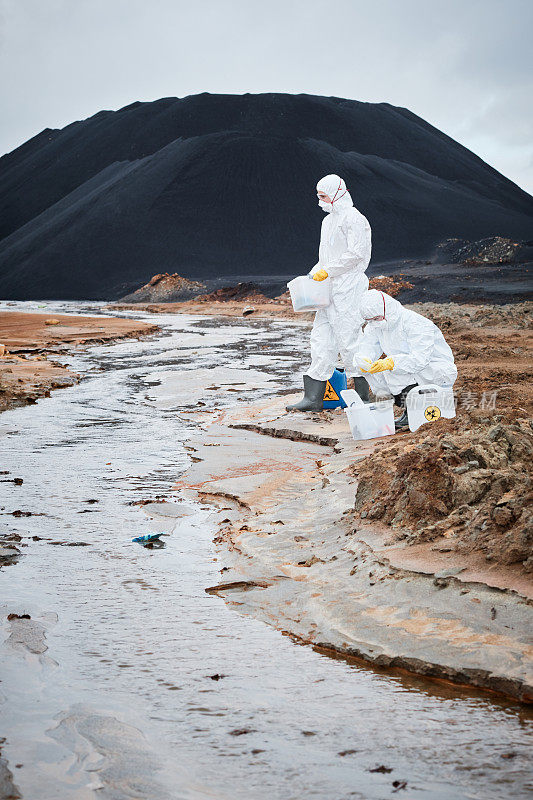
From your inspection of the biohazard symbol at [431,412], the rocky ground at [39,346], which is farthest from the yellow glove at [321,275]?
the rocky ground at [39,346]

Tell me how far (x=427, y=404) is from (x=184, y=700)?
3866 mm

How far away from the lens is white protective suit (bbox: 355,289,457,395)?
252 inches

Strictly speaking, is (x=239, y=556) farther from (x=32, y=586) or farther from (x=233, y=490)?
(x=233, y=490)

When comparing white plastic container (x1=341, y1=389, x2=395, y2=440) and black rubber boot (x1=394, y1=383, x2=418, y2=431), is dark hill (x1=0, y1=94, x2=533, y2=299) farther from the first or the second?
white plastic container (x1=341, y1=389, x2=395, y2=440)

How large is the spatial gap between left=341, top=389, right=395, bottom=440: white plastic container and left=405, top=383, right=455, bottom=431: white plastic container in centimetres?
20

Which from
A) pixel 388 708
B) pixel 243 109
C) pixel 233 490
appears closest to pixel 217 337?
pixel 233 490

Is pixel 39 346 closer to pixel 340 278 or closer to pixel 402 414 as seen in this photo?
pixel 340 278

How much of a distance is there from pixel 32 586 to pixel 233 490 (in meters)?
1.78

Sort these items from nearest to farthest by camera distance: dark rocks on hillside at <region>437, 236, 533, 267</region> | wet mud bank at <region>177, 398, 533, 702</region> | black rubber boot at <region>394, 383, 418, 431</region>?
wet mud bank at <region>177, 398, 533, 702</region>, black rubber boot at <region>394, 383, 418, 431</region>, dark rocks on hillside at <region>437, 236, 533, 267</region>

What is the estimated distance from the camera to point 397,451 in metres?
5.07

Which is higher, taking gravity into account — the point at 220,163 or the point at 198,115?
the point at 198,115

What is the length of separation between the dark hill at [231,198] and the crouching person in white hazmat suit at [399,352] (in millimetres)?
33983

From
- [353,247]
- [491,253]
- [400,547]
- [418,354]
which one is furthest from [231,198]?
[400,547]

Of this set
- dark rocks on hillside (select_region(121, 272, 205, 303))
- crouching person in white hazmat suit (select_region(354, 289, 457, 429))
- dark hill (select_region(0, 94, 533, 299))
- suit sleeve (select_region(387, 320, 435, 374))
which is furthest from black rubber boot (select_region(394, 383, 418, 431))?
dark hill (select_region(0, 94, 533, 299))
